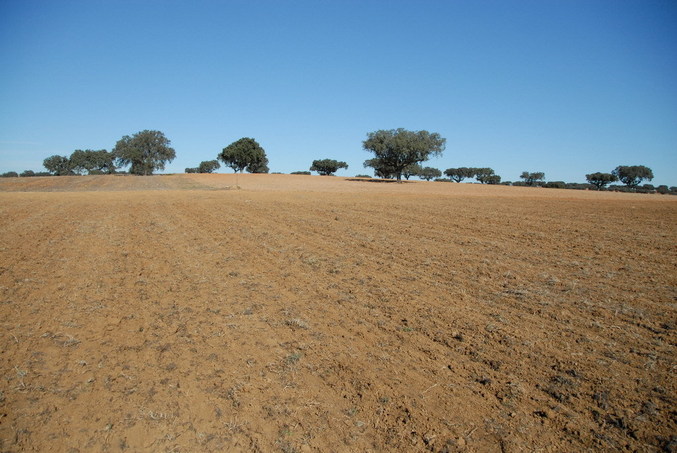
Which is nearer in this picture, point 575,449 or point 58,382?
point 575,449

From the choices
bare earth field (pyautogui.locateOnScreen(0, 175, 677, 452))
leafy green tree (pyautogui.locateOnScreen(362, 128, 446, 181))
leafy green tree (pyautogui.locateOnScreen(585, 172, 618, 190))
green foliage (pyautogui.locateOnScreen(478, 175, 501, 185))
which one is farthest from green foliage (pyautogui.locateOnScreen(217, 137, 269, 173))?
leafy green tree (pyautogui.locateOnScreen(585, 172, 618, 190))

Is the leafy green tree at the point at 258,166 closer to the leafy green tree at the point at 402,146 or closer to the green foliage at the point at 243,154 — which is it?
the green foliage at the point at 243,154

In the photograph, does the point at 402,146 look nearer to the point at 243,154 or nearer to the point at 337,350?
the point at 243,154

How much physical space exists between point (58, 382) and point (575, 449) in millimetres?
5230

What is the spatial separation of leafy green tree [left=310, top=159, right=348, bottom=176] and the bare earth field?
12630 cm

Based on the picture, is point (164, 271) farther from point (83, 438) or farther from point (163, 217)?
point (163, 217)

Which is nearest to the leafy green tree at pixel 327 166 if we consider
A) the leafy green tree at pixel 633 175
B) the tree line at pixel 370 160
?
the tree line at pixel 370 160

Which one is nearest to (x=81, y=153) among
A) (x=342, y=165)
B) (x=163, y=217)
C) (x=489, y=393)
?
(x=342, y=165)

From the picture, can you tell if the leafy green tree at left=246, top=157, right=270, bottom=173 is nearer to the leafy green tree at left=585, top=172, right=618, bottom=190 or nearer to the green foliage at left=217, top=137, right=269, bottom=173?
the green foliage at left=217, top=137, right=269, bottom=173

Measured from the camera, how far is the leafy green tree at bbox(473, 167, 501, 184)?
4591 inches

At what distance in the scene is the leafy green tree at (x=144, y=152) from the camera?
3201 inches

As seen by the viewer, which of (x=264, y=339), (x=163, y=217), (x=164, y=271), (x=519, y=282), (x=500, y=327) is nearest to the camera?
(x=264, y=339)

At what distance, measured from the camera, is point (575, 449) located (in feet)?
10.4

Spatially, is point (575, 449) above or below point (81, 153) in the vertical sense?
below
